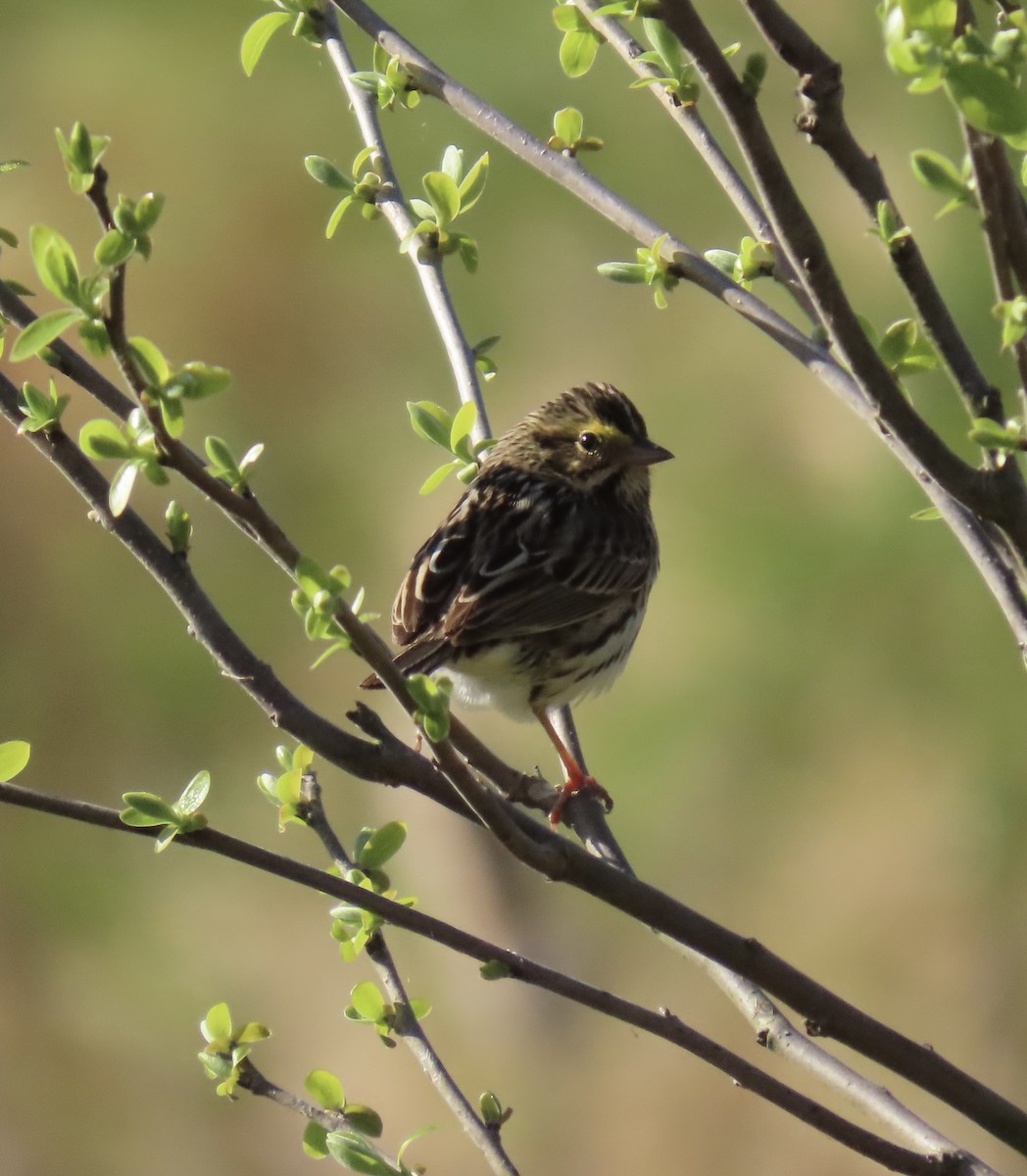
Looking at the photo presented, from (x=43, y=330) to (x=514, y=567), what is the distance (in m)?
2.38

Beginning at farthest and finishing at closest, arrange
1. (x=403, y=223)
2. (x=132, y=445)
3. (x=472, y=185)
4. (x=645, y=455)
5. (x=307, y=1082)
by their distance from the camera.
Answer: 1. (x=645, y=455)
2. (x=403, y=223)
3. (x=472, y=185)
4. (x=307, y=1082)
5. (x=132, y=445)

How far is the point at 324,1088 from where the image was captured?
2.04 meters

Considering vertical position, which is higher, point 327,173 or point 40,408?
point 327,173

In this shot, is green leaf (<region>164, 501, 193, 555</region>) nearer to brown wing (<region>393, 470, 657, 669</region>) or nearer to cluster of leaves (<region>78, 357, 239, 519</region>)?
cluster of leaves (<region>78, 357, 239, 519</region>)

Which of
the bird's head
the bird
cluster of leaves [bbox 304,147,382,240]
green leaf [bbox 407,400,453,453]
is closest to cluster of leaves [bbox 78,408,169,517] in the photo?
green leaf [bbox 407,400,453,453]

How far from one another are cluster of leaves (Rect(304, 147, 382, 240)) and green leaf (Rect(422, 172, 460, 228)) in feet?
0.49

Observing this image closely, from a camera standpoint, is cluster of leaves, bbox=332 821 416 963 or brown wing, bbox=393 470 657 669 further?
brown wing, bbox=393 470 657 669

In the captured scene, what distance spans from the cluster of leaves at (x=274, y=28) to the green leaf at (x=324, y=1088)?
1.42 m

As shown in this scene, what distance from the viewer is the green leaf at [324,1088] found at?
80.2 inches

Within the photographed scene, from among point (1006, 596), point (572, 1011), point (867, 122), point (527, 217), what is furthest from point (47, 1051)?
point (1006, 596)

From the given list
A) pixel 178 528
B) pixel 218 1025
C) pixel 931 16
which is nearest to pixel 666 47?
pixel 931 16

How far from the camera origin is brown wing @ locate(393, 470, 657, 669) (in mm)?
3455

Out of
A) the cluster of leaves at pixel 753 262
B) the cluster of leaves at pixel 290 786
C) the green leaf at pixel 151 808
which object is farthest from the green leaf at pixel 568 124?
the green leaf at pixel 151 808

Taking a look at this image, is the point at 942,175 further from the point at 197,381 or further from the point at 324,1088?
the point at 324,1088
